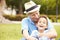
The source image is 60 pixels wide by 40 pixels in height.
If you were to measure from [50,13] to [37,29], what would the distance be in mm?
4770

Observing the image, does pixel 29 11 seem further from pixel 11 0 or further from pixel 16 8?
pixel 16 8

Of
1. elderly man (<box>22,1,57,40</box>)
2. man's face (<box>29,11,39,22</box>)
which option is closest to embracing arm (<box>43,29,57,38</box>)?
elderly man (<box>22,1,57,40</box>)

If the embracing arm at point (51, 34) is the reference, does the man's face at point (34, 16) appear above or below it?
above

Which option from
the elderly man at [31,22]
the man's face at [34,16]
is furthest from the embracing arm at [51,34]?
the man's face at [34,16]

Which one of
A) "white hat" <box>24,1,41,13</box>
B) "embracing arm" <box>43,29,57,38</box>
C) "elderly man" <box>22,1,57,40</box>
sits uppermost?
"white hat" <box>24,1,41,13</box>

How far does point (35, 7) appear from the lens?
178 centimetres

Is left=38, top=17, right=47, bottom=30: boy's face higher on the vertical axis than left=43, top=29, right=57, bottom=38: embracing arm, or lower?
higher

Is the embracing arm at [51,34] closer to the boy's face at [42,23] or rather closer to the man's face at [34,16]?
the boy's face at [42,23]

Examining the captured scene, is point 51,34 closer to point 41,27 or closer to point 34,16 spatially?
point 41,27

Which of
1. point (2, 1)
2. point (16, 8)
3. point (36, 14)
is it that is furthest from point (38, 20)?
point (16, 8)

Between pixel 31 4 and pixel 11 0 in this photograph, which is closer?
pixel 31 4

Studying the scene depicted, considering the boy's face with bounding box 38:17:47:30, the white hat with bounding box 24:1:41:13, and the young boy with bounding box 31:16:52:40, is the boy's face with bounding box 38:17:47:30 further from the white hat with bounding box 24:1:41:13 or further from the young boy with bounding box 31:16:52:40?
the white hat with bounding box 24:1:41:13

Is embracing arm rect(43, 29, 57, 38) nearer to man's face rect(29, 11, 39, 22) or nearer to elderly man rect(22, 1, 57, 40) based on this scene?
elderly man rect(22, 1, 57, 40)

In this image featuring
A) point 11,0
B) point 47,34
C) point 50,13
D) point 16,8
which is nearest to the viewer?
point 47,34
